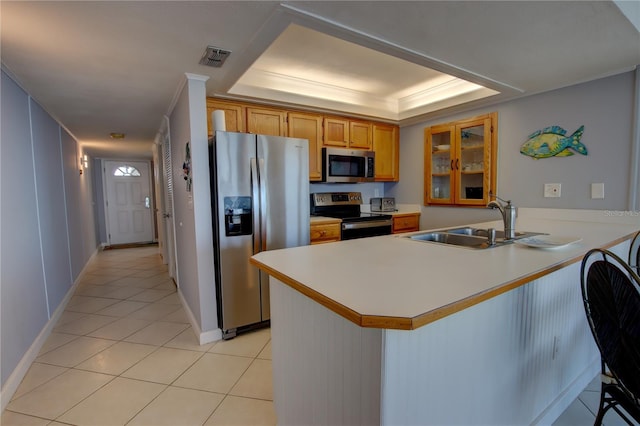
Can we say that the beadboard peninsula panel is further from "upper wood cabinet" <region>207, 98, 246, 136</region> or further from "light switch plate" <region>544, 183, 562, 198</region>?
"light switch plate" <region>544, 183, 562, 198</region>

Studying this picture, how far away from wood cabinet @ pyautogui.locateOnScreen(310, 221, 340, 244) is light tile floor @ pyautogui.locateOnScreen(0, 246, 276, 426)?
1.00 metres

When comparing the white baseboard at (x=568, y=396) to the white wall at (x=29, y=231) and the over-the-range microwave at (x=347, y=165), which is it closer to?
the over-the-range microwave at (x=347, y=165)

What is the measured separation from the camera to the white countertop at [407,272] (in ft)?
2.78

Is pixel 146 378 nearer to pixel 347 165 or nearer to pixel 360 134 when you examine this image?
pixel 347 165

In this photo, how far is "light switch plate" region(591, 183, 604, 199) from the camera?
97.7 inches

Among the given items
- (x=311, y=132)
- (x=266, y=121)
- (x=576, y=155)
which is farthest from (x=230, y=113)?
(x=576, y=155)

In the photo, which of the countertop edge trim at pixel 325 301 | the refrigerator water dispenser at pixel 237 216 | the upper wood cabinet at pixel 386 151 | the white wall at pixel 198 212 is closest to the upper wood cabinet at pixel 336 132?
the upper wood cabinet at pixel 386 151

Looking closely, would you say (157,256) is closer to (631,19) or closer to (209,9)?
(209,9)

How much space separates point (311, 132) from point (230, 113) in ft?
2.99

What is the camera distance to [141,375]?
6.70 ft

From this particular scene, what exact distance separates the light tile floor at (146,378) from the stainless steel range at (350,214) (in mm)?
1401

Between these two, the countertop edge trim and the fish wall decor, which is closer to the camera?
the countertop edge trim

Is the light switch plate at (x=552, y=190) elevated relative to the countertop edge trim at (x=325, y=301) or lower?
elevated

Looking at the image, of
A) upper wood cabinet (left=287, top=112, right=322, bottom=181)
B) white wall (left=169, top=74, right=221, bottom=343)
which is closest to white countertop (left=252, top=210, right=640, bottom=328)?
white wall (left=169, top=74, right=221, bottom=343)
